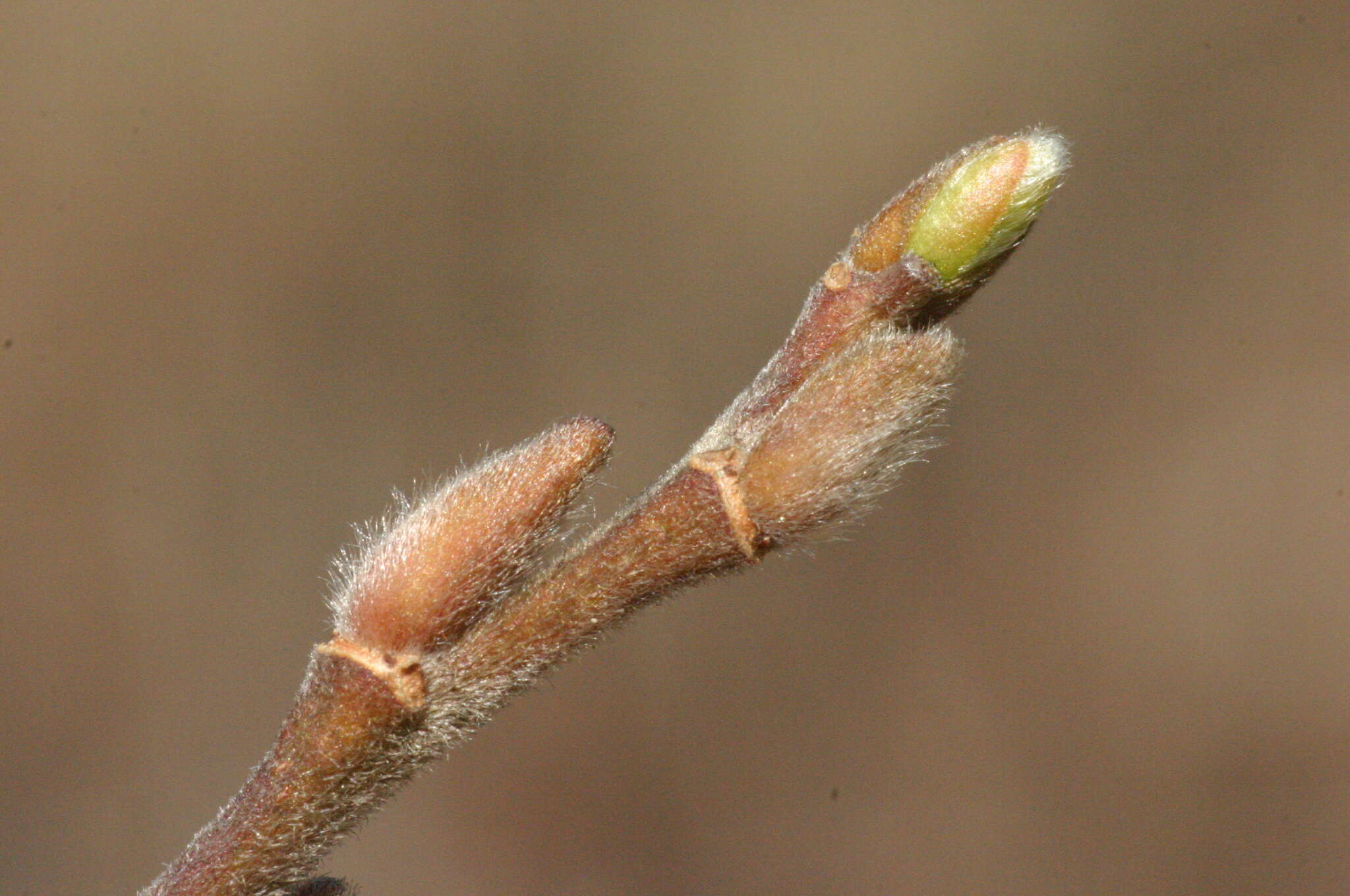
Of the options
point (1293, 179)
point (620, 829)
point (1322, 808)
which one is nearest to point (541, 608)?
point (620, 829)

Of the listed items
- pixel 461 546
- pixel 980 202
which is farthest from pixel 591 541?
pixel 980 202

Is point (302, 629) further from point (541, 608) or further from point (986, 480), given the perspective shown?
point (541, 608)

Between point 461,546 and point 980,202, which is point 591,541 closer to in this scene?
point 461,546

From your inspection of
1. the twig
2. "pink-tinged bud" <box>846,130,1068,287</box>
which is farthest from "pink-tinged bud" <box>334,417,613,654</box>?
"pink-tinged bud" <box>846,130,1068,287</box>

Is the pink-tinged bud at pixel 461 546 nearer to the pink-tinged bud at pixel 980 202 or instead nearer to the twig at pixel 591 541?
the twig at pixel 591 541

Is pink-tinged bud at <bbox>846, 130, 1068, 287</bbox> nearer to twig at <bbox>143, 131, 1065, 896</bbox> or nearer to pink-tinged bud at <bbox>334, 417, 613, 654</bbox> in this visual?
twig at <bbox>143, 131, 1065, 896</bbox>

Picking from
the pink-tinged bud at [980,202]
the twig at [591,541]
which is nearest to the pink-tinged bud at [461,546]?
the twig at [591,541]
